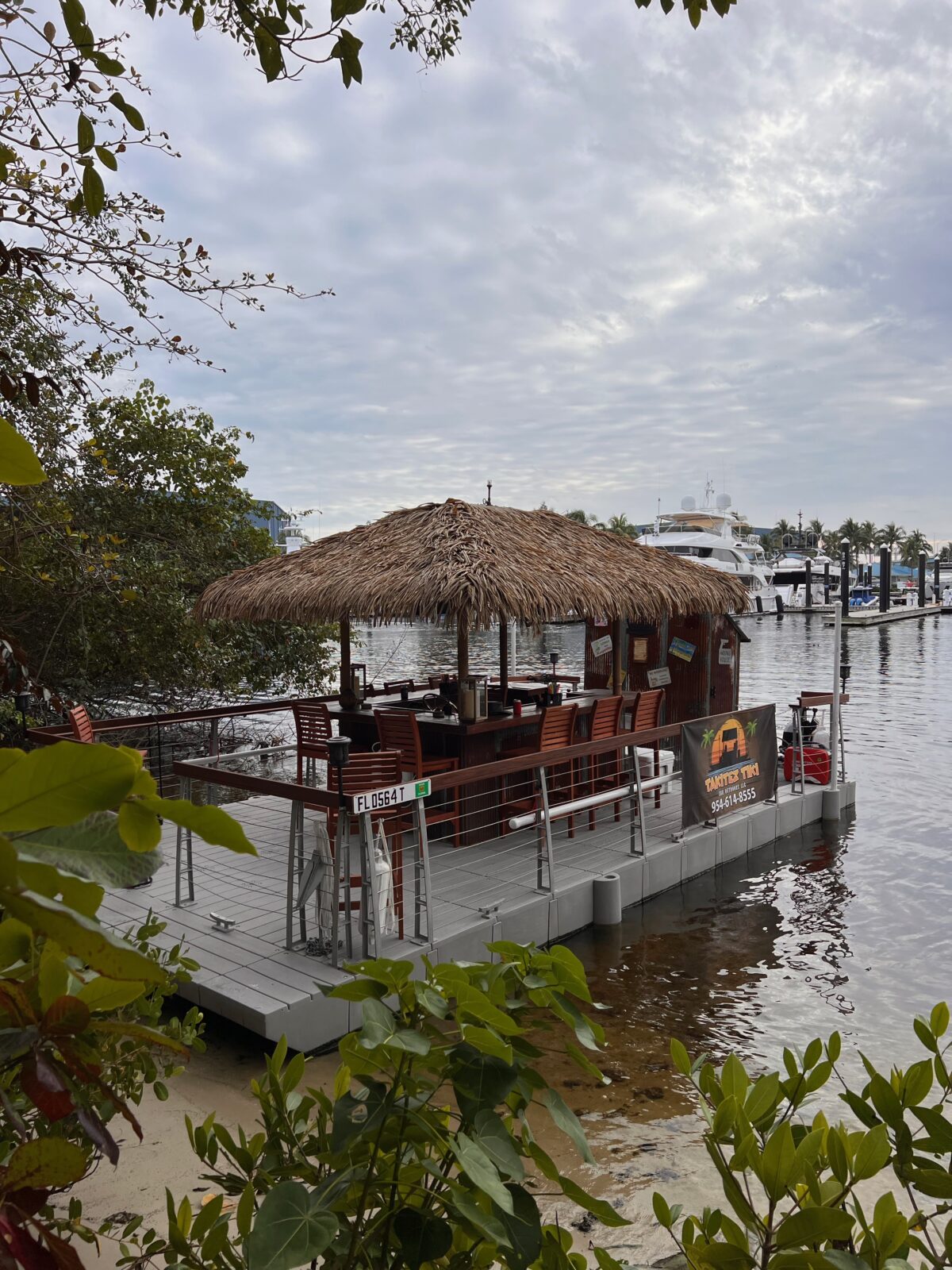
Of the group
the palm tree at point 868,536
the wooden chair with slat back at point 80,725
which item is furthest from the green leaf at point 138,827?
the palm tree at point 868,536

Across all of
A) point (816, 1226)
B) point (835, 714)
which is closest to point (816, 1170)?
point (816, 1226)

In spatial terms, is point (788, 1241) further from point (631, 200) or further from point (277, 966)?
point (631, 200)

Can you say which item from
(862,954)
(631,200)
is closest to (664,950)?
(862,954)

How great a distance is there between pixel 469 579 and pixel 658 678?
464cm

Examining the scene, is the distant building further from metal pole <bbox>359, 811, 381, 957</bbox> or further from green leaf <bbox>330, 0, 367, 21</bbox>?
green leaf <bbox>330, 0, 367, 21</bbox>

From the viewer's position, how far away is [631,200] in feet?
38.8

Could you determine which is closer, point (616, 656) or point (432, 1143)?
point (432, 1143)

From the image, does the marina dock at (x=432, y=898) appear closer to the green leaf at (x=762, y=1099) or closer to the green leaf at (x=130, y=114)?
the green leaf at (x=130, y=114)

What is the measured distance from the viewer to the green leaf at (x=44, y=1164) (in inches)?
30.5

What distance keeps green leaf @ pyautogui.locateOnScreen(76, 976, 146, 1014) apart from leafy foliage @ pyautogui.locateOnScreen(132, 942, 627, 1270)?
0.94ft

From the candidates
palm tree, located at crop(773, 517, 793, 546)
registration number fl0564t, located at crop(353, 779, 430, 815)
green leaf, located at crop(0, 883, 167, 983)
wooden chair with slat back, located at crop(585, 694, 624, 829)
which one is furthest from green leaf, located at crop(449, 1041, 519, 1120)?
palm tree, located at crop(773, 517, 793, 546)

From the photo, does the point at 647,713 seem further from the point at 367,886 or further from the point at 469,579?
the point at 367,886

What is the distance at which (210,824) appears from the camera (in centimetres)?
52

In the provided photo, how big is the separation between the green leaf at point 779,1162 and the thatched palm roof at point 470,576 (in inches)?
266
